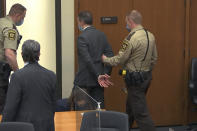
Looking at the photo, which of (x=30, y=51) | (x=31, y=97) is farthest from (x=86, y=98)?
(x=30, y=51)

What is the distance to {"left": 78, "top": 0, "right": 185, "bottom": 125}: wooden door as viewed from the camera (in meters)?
6.02

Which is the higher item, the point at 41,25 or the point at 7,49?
the point at 41,25

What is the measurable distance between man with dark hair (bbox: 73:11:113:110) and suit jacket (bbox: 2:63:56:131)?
160cm

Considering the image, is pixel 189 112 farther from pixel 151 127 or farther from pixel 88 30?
pixel 88 30

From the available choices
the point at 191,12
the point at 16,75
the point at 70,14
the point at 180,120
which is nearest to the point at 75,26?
the point at 70,14

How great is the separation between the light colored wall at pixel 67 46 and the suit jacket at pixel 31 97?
2.39 metres

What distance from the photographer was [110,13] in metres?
5.99

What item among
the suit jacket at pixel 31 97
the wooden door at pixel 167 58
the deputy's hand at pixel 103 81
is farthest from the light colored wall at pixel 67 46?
the suit jacket at pixel 31 97

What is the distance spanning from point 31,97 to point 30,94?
0.09ft

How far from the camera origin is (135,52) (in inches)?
201

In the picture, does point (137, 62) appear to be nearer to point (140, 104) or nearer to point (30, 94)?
point (140, 104)

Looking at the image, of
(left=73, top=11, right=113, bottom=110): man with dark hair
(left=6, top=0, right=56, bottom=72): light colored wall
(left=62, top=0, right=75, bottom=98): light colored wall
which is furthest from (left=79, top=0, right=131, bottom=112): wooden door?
(left=73, top=11, right=113, bottom=110): man with dark hair

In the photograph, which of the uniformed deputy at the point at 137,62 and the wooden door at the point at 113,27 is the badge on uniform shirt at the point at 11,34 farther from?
the wooden door at the point at 113,27

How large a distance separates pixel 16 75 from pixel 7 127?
0.42 meters
